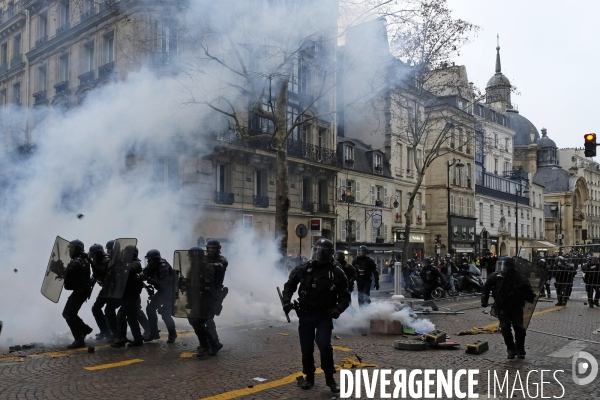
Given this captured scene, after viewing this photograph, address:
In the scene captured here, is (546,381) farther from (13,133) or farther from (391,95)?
(391,95)

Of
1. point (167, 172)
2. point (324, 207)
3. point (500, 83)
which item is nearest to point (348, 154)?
point (324, 207)

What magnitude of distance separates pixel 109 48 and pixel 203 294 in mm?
12549

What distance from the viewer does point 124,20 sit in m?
16.0

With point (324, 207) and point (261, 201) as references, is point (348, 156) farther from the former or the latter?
point (261, 201)

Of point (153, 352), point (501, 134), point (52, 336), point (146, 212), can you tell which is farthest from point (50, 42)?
point (501, 134)

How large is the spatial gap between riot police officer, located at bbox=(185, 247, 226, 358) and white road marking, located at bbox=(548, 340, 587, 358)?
4.83m

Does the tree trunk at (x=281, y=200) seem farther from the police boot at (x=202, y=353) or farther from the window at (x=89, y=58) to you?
the police boot at (x=202, y=353)

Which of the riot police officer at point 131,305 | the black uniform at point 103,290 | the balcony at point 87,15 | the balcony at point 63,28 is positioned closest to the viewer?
the riot police officer at point 131,305

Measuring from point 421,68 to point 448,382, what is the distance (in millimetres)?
15623

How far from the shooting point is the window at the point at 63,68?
59.5ft

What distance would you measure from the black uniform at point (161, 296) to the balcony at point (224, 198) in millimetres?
13154

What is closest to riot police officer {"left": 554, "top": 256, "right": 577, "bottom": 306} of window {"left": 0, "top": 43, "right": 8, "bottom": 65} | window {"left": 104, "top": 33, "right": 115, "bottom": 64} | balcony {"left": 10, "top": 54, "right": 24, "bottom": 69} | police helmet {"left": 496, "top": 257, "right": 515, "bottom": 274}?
police helmet {"left": 496, "top": 257, "right": 515, "bottom": 274}

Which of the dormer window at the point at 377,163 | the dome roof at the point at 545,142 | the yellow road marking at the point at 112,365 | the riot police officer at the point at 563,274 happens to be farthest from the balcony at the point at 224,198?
the dome roof at the point at 545,142

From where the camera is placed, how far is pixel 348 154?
32406mm
